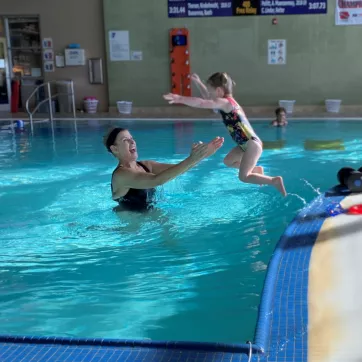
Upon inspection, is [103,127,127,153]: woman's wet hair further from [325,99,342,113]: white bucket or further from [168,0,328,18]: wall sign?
[168,0,328,18]: wall sign

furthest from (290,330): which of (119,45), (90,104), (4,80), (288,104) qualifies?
(4,80)

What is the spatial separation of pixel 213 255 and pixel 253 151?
4.36 ft

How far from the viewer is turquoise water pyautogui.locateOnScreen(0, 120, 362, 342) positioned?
3.31 meters

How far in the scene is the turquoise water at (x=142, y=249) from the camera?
331 cm

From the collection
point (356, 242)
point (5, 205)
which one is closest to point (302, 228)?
point (356, 242)

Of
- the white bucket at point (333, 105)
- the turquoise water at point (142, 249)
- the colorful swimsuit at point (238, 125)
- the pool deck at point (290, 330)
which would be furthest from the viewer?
the white bucket at point (333, 105)

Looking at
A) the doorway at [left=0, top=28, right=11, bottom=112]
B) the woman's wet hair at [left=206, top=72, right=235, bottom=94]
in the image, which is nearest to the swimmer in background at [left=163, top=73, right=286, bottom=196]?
the woman's wet hair at [left=206, top=72, right=235, bottom=94]

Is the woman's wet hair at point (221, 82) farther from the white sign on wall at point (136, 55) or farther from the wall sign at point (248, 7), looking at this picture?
the white sign on wall at point (136, 55)

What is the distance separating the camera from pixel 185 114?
49.6 feet

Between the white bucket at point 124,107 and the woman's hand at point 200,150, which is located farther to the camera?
the white bucket at point 124,107

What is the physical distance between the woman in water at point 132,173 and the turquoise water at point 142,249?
0.18 meters

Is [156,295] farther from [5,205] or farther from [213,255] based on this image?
[5,205]

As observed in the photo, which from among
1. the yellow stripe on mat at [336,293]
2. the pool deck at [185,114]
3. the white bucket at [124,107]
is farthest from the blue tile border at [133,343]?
the white bucket at [124,107]

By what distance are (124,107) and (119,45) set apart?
1.80 meters
